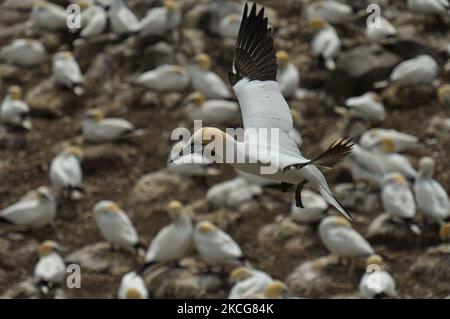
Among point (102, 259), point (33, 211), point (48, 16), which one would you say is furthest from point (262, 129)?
point (48, 16)

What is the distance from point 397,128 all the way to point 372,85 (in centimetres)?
101

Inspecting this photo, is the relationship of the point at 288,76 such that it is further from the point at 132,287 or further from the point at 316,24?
the point at 132,287

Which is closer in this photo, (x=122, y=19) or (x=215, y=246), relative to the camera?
(x=215, y=246)

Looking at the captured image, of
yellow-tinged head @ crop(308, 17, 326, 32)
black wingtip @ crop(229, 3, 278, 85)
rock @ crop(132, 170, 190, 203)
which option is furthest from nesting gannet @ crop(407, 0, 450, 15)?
black wingtip @ crop(229, 3, 278, 85)

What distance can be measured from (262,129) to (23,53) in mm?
12449

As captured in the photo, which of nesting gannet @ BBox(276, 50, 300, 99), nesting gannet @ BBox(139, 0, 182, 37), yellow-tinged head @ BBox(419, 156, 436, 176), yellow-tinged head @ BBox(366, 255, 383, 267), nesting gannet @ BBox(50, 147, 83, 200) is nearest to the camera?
yellow-tinged head @ BBox(366, 255, 383, 267)

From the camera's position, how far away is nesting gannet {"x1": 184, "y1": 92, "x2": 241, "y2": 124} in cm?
1825

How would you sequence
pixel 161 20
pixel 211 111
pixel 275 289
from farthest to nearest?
pixel 161 20 → pixel 211 111 → pixel 275 289

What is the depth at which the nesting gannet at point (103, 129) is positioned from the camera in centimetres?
1798

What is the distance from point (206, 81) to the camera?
1922 centimetres

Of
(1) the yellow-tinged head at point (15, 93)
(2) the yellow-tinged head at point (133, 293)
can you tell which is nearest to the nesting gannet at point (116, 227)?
(2) the yellow-tinged head at point (133, 293)

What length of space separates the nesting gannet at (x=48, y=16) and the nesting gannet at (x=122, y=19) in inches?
41.7

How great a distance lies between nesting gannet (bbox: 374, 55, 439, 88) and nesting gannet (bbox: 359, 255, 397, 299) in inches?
185

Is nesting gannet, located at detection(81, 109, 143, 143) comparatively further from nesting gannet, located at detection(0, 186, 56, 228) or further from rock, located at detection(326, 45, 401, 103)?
rock, located at detection(326, 45, 401, 103)
